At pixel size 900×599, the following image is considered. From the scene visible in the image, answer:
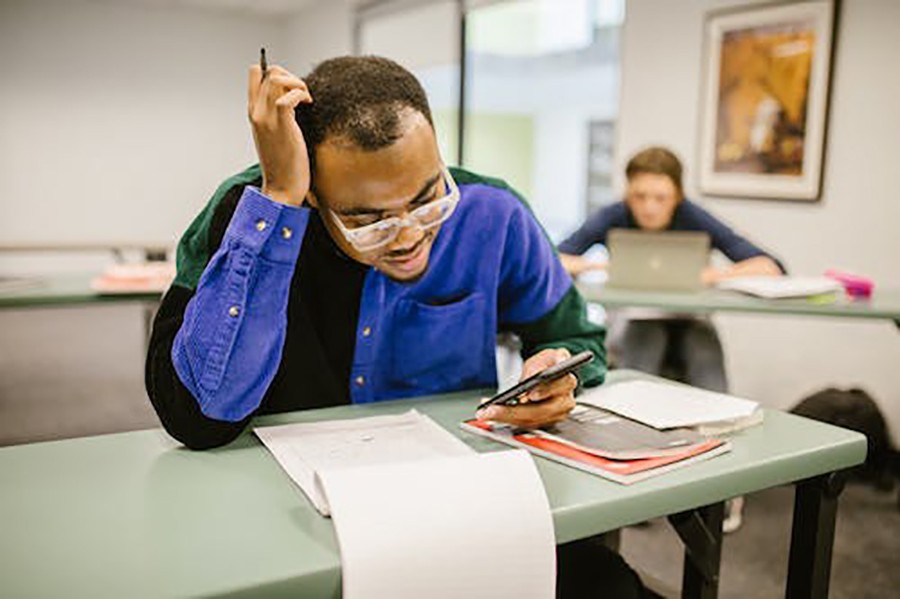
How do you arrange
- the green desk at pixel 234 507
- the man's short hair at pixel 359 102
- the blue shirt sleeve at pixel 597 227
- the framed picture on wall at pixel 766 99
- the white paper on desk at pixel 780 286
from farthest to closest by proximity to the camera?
the framed picture on wall at pixel 766 99
the blue shirt sleeve at pixel 597 227
the white paper on desk at pixel 780 286
the man's short hair at pixel 359 102
the green desk at pixel 234 507

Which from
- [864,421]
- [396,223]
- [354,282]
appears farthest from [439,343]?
[864,421]

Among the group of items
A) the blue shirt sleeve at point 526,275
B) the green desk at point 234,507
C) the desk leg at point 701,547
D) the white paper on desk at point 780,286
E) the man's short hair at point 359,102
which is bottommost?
the desk leg at point 701,547

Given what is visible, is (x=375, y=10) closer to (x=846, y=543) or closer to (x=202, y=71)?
(x=202, y=71)

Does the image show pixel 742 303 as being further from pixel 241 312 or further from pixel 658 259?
pixel 241 312

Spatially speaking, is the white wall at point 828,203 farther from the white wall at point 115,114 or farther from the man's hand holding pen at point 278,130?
the white wall at point 115,114

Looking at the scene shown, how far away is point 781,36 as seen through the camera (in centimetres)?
365

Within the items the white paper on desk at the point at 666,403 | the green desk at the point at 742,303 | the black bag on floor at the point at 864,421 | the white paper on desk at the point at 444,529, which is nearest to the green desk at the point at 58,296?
the green desk at the point at 742,303

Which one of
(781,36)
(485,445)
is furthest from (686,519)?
(781,36)

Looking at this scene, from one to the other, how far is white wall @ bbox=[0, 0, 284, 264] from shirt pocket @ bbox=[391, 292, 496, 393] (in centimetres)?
608

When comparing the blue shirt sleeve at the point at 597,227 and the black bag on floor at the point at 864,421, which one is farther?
the blue shirt sleeve at the point at 597,227

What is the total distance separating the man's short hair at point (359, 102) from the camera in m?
1.09

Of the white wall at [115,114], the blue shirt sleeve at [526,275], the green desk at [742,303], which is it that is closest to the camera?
the blue shirt sleeve at [526,275]

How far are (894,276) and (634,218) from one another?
1.09 m

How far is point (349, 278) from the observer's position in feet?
4.25
